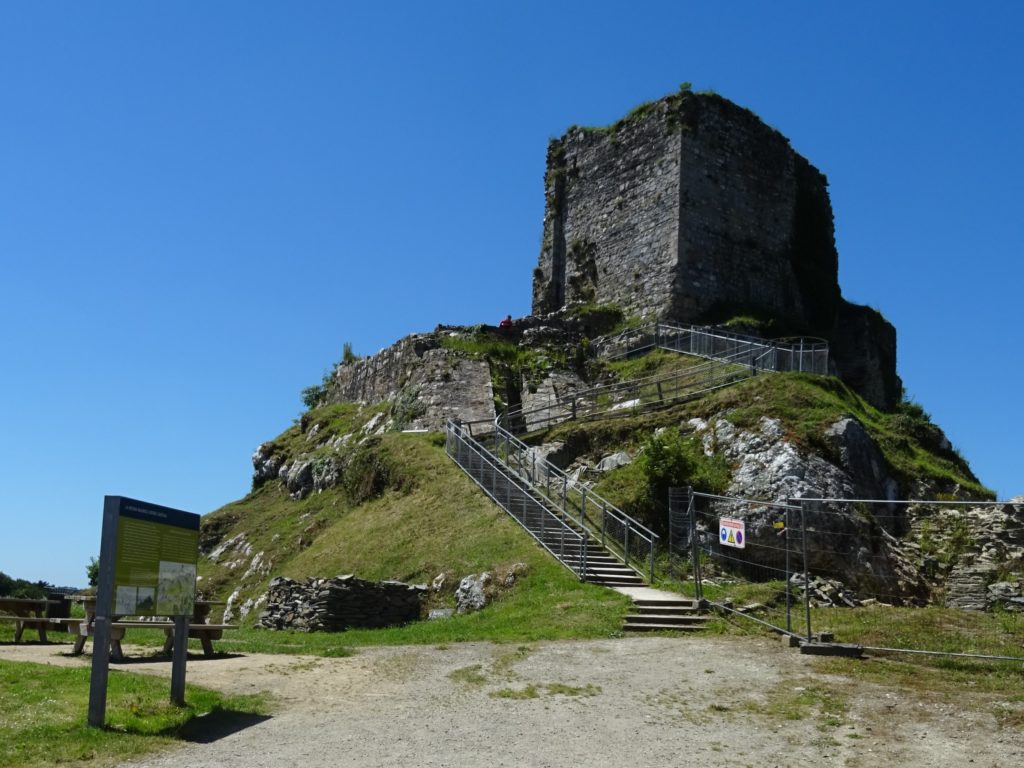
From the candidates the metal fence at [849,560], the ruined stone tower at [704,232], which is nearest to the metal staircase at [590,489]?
the metal fence at [849,560]

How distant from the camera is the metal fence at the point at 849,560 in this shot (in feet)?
53.7

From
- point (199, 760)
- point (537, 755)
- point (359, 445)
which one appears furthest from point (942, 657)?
point (359, 445)

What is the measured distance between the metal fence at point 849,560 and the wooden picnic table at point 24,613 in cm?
1035

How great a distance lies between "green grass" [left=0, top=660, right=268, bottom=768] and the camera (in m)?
8.02

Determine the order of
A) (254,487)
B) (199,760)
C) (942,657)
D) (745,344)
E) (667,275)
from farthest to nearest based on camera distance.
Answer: (254,487)
(667,275)
(745,344)
(942,657)
(199,760)

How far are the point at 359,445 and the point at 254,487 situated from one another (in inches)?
317

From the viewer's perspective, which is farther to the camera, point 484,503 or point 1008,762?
point 484,503

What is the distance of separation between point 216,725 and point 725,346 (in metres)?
21.3

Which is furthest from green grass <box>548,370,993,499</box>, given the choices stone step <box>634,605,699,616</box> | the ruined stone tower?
the ruined stone tower

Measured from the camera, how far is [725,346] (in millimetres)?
28125

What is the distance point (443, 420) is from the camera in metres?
29.4

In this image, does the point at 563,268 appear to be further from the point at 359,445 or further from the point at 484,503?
the point at 484,503

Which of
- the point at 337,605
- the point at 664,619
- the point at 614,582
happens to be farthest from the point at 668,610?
the point at 337,605

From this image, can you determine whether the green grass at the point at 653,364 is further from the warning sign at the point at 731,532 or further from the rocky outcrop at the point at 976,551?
the warning sign at the point at 731,532
